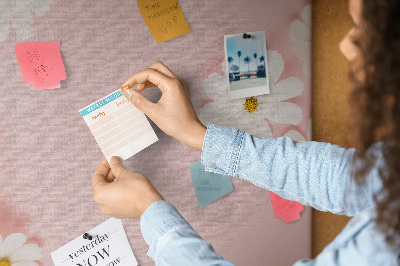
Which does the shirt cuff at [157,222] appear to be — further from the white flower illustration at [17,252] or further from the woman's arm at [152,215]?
the white flower illustration at [17,252]

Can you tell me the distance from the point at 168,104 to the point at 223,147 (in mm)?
133

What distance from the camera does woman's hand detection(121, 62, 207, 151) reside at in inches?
25.6

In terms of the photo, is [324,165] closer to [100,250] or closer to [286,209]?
[286,209]

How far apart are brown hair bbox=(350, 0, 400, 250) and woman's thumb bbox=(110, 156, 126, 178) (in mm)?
408

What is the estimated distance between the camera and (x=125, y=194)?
60 cm

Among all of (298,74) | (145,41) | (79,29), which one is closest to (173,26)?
(145,41)

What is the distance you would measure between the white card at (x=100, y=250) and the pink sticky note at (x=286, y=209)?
363mm

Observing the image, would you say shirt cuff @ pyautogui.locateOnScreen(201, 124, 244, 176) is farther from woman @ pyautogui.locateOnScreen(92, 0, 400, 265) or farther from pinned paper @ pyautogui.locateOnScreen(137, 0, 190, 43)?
pinned paper @ pyautogui.locateOnScreen(137, 0, 190, 43)

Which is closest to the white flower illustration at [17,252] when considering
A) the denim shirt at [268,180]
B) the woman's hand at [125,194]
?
the woman's hand at [125,194]

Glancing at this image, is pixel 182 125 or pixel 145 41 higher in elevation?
pixel 145 41

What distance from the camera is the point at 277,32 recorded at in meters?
0.79

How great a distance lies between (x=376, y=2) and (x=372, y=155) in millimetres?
190

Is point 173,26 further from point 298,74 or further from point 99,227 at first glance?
point 99,227

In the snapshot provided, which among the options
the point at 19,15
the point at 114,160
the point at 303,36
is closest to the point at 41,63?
the point at 19,15
